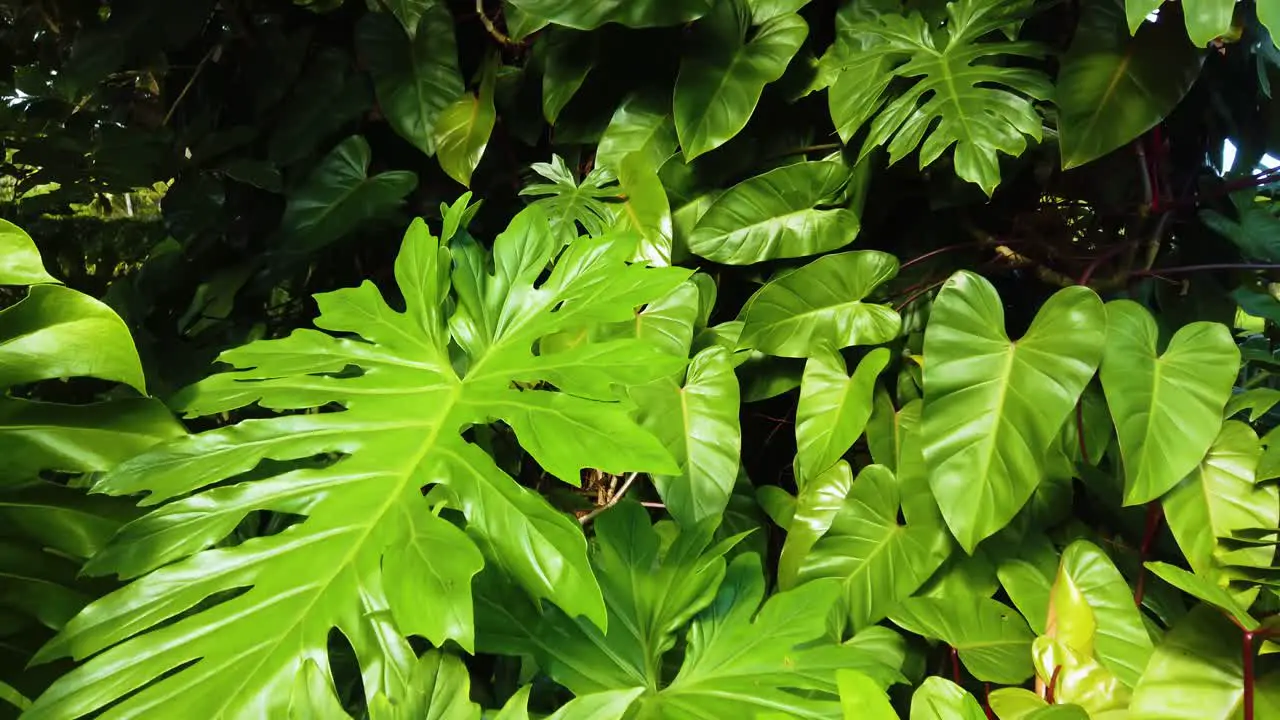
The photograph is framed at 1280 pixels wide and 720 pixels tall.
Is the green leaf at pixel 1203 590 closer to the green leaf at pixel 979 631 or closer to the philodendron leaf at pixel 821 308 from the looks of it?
the green leaf at pixel 979 631

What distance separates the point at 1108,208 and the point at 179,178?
5.84ft

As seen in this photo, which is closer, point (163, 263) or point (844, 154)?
point (844, 154)

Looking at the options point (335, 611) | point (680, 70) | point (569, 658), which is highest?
point (680, 70)

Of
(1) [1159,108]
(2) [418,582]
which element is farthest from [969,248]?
(2) [418,582]

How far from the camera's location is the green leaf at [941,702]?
607 mm

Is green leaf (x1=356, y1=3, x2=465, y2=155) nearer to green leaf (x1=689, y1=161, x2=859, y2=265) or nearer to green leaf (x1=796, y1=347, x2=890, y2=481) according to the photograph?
green leaf (x1=689, y1=161, x2=859, y2=265)

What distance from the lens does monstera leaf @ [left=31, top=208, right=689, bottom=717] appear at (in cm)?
51

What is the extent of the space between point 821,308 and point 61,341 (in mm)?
885

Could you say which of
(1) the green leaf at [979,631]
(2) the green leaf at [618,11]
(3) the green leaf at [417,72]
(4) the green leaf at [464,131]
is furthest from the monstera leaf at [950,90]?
(3) the green leaf at [417,72]

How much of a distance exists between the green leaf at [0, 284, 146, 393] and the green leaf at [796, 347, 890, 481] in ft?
2.47

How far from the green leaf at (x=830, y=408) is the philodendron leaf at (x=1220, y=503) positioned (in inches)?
13.7

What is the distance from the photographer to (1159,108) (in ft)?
2.87

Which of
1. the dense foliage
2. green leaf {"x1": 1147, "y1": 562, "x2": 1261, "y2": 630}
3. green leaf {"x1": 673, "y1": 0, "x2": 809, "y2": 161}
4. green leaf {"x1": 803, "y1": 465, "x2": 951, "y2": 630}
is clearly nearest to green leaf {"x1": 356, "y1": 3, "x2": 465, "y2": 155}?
the dense foliage

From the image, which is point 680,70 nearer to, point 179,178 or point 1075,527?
point 1075,527
